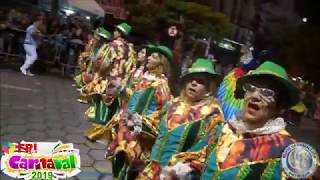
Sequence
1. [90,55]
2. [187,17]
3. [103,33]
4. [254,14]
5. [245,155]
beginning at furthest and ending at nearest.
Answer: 1. [90,55]
2. [103,33]
3. [187,17]
4. [254,14]
5. [245,155]

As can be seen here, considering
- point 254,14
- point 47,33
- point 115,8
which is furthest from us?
point 47,33

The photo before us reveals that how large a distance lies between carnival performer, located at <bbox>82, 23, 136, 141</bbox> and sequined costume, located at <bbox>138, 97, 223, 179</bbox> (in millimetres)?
1384

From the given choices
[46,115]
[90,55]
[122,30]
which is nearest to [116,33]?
[122,30]

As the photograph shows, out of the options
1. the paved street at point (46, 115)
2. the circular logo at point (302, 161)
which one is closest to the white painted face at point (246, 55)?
the circular logo at point (302, 161)

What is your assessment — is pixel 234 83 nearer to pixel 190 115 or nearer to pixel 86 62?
pixel 190 115

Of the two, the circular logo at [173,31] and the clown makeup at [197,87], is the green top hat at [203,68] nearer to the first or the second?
the clown makeup at [197,87]

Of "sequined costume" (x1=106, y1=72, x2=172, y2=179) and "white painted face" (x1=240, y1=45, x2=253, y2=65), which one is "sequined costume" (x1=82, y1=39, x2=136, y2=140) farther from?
"white painted face" (x1=240, y1=45, x2=253, y2=65)

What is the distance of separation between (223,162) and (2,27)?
2.02 m

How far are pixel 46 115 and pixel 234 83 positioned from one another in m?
1.69

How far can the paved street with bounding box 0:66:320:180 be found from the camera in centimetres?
262

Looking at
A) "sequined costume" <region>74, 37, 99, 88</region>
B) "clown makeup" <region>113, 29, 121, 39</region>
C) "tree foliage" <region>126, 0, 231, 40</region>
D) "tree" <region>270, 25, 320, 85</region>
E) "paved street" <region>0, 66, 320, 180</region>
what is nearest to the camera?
"tree" <region>270, 25, 320, 85</region>

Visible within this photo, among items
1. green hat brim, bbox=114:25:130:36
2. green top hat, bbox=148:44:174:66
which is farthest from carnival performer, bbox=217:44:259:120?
green hat brim, bbox=114:25:130:36

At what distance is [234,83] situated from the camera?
1.98m

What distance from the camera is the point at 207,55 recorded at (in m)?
2.00
